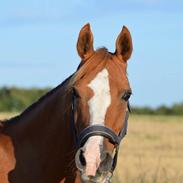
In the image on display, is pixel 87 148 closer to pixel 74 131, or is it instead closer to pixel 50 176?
pixel 74 131

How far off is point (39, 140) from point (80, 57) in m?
0.82

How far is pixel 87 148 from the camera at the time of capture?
5.13 m

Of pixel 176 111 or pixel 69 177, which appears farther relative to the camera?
pixel 176 111

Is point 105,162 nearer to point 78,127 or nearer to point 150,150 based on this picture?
point 78,127

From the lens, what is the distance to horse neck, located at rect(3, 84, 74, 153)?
19.0 feet

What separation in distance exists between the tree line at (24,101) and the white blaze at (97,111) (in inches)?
1673

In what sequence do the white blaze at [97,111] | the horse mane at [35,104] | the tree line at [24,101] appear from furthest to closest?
the tree line at [24,101] < the horse mane at [35,104] < the white blaze at [97,111]

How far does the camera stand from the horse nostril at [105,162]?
5.16 metres

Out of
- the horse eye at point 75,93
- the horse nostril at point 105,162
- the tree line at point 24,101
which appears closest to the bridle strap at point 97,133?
the horse nostril at point 105,162

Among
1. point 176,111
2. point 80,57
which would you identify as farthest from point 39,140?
point 176,111

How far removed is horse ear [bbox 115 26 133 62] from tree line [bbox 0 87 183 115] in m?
42.1

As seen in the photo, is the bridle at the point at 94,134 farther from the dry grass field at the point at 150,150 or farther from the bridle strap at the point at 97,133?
the dry grass field at the point at 150,150

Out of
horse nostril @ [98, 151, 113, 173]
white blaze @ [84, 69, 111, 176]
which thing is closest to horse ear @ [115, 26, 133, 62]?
white blaze @ [84, 69, 111, 176]

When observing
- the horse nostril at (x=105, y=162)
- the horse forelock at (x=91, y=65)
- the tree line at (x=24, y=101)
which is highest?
the horse forelock at (x=91, y=65)
